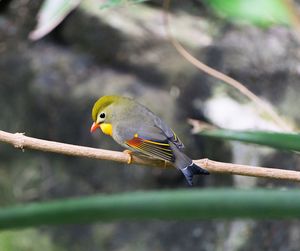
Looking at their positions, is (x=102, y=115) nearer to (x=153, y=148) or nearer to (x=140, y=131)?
(x=140, y=131)

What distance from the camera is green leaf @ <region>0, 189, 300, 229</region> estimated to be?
37cm

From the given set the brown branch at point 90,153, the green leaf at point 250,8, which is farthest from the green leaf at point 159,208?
the brown branch at point 90,153

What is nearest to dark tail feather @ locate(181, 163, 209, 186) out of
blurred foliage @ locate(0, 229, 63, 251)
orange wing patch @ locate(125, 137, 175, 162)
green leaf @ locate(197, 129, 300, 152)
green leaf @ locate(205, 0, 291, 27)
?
orange wing patch @ locate(125, 137, 175, 162)

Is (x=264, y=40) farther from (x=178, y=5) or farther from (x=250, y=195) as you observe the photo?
(x=250, y=195)

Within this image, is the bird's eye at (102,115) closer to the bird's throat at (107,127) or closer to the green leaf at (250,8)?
the bird's throat at (107,127)

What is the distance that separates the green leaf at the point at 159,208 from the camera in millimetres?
375

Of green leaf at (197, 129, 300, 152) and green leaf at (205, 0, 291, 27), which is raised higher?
green leaf at (205, 0, 291, 27)

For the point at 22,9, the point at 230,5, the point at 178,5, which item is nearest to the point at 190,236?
the point at 178,5

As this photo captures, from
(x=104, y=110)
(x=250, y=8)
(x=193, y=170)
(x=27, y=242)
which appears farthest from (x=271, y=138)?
(x=27, y=242)

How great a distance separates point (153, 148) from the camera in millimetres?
2648

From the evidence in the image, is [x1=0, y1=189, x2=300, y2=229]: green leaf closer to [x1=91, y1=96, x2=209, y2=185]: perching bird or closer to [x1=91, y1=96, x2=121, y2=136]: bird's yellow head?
[x1=91, y1=96, x2=209, y2=185]: perching bird

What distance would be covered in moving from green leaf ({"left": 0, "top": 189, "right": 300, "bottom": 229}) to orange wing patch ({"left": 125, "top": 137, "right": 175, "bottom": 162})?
215 cm

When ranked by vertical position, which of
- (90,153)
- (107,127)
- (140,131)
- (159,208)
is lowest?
(107,127)

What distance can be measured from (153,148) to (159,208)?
2.27 metres
